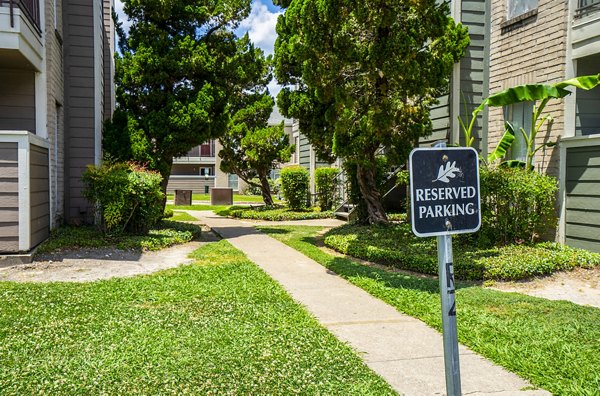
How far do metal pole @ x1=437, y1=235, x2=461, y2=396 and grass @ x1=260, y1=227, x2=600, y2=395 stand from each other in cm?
174

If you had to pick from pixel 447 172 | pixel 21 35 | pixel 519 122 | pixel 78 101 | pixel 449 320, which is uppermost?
pixel 21 35

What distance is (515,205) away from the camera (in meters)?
9.41

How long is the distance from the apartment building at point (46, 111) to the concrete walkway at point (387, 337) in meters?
4.20

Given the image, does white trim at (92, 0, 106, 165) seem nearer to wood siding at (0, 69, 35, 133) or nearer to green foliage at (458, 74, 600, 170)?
wood siding at (0, 69, 35, 133)

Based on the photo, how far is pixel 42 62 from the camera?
10.1m

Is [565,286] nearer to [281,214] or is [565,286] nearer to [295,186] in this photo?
[281,214]

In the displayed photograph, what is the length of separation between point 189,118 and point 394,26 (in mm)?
5504

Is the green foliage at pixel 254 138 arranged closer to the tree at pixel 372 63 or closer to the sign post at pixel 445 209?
the tree at pixel 372 63

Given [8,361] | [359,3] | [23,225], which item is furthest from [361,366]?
[359,3]

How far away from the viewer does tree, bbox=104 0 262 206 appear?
510 inches

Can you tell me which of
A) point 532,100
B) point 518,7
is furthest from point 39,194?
point 518,7

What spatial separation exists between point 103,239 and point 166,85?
4.67 m

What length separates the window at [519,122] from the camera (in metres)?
10.6

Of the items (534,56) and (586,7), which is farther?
(534,56)
